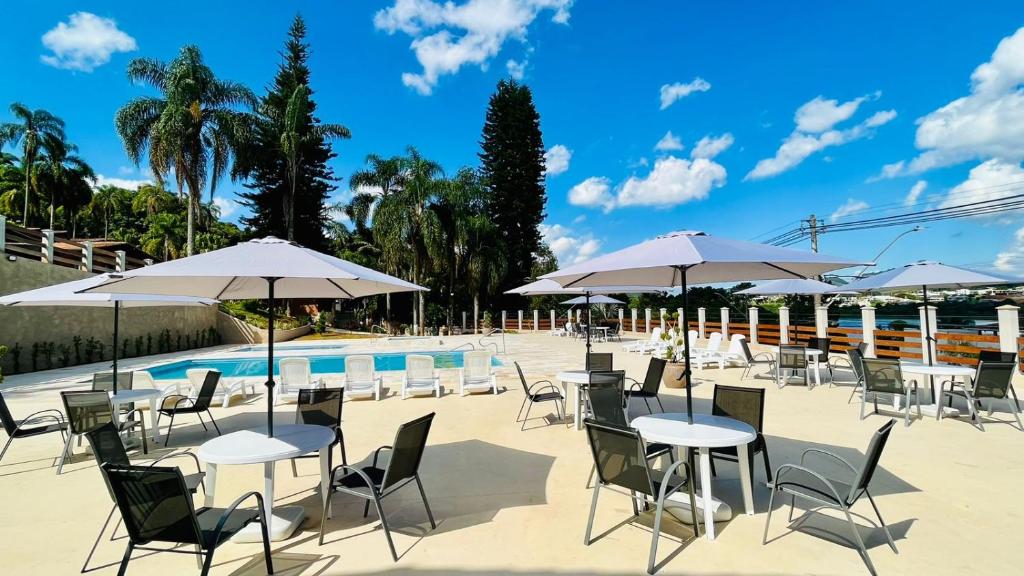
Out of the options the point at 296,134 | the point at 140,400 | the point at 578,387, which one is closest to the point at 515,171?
the point at 296,134

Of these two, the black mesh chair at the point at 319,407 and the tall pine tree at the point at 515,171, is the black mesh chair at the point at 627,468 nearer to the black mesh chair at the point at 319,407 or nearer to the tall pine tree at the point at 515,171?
the black mesh chair at the point at 319,407

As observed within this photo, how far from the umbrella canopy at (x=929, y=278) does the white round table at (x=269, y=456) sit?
8.26 m

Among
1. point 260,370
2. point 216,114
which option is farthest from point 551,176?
point 260,370

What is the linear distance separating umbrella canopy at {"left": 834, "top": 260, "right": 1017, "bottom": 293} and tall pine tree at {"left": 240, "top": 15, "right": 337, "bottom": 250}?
27735 millimetres

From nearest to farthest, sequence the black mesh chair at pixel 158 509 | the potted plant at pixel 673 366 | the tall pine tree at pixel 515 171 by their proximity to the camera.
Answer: the black mesh chair at pixel 158 509 → the potted plant at pixel 673 366 → the tall pine tree at pixel 515 171

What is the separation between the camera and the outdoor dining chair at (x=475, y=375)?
28.6 ft

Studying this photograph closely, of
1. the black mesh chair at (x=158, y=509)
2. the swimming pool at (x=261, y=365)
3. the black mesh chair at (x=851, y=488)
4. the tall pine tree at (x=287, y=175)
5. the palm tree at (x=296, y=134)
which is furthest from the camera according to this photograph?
the tall pine tree at (x=287, y=175)

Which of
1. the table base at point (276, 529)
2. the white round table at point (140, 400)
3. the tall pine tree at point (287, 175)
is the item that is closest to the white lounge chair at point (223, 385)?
the white round table at point (140, 400)

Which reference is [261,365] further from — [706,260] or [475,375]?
[706,260]

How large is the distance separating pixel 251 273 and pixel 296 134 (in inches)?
1016

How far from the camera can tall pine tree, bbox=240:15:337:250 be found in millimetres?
27594

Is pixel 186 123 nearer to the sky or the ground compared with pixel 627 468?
nearer to the sky

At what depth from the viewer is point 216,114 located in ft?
69.9

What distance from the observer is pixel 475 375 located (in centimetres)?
878
